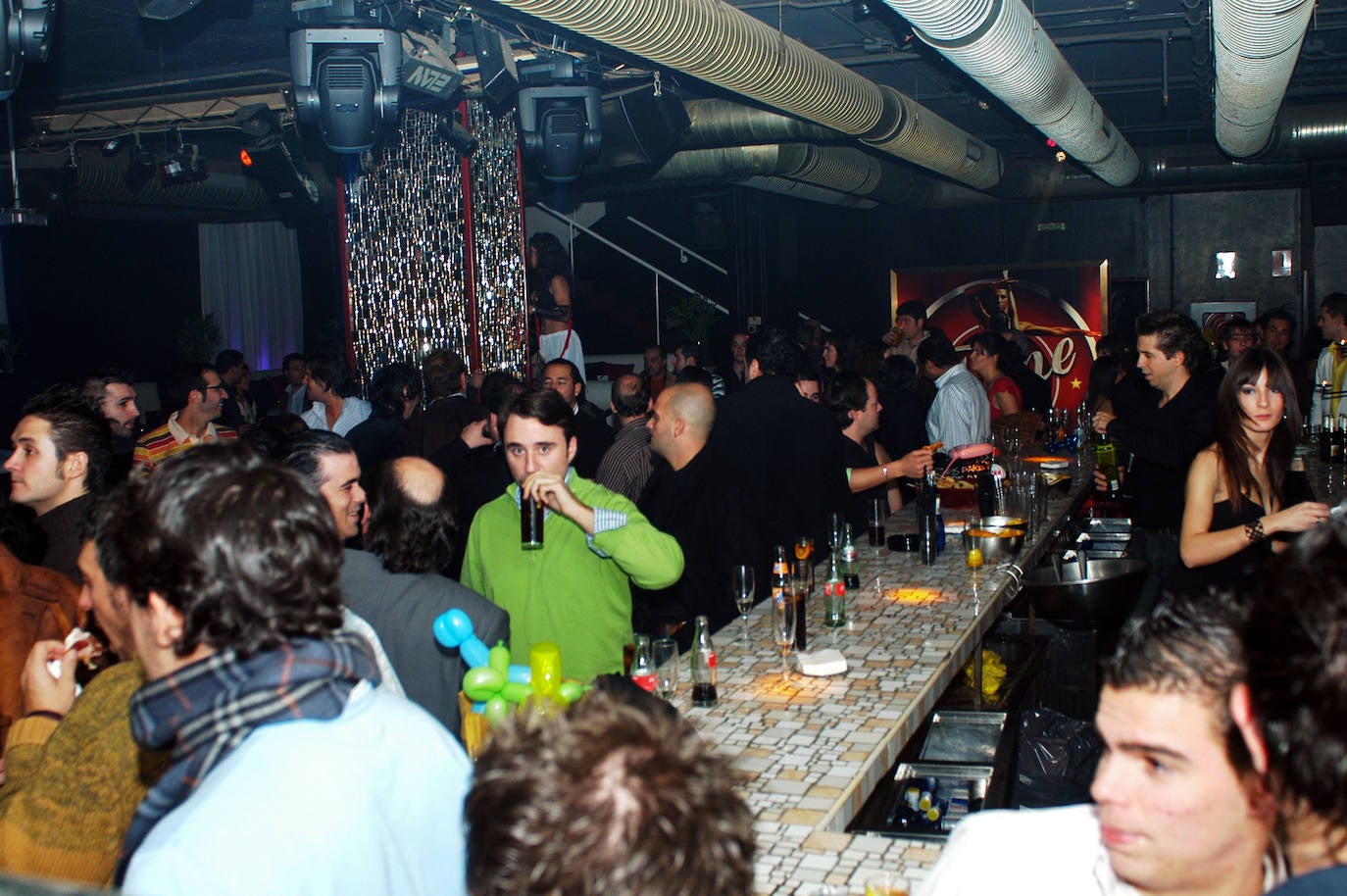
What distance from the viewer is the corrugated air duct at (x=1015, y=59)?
399 cm

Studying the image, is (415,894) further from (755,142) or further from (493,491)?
(755,142)

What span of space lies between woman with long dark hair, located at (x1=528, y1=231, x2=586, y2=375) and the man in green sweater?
4.40 meters

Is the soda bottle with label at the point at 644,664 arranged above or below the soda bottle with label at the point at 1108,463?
below

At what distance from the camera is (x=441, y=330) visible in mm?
7027

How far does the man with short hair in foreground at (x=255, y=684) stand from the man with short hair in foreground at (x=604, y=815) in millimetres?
320

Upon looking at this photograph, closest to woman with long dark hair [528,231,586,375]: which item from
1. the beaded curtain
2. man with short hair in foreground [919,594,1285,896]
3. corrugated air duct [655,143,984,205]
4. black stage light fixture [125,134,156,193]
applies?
the beaded curtain

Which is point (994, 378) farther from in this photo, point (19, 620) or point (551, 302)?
point (19, 620)

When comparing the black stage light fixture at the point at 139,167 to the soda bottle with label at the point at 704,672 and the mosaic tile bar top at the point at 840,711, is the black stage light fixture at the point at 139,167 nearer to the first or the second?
the mosaic tile bar top at the point at 840,711

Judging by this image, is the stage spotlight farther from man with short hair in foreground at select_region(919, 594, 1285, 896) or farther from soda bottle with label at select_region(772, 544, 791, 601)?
man with short hair in foreground at select_region(919, 594, 1285, 896)

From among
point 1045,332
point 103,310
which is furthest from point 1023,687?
point 103,310

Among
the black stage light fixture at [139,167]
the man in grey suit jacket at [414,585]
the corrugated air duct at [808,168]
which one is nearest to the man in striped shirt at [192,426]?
the man in grey suit jacket at [414,585]

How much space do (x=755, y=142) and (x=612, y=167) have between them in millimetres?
945

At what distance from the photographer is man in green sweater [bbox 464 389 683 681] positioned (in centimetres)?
281

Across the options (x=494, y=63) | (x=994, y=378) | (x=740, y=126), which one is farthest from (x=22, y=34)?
(x=994, y=378)
